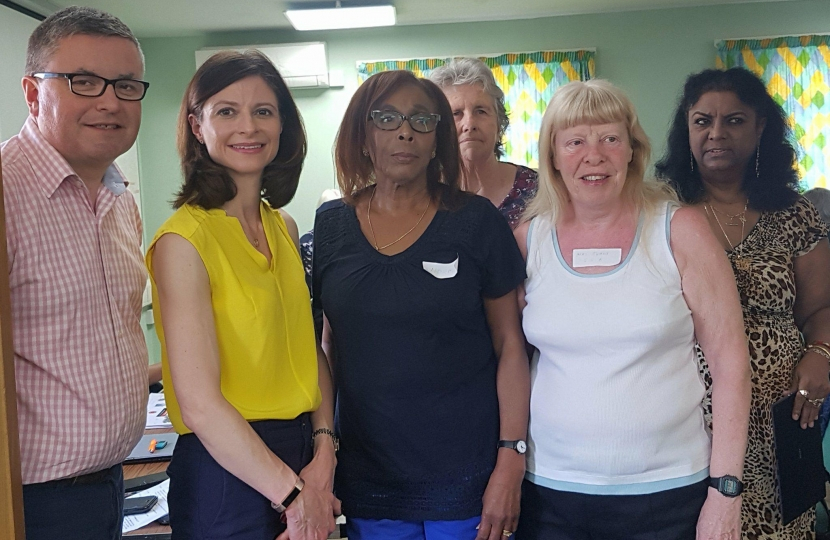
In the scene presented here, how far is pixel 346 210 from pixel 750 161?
48.3 inches

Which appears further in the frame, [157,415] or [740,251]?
[157,415]

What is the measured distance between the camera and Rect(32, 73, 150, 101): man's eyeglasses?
1418 mm

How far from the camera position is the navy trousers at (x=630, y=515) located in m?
1.44

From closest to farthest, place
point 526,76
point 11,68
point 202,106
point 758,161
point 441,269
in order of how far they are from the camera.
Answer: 1. point 202,106
2. point 441,269
3. point 758,161
4. point 11,68
5. point 526,76

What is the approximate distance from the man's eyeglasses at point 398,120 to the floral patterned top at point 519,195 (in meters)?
0.47

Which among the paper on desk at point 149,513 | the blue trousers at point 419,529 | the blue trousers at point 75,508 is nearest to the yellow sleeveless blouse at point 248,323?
the blue trousers at point 75,508

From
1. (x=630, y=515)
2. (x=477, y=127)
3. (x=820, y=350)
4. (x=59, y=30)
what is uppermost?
(x=59, y=30)

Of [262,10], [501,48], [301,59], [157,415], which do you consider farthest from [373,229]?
[501,48]

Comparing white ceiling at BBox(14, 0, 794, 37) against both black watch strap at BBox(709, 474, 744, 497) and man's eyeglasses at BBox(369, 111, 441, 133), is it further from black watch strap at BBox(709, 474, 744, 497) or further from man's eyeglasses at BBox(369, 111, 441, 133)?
black watch strap at BBox(709, 474, 744, 497)

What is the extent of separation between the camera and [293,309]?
1.41 metres

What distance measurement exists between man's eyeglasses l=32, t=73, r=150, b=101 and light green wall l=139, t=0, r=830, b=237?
454 cm

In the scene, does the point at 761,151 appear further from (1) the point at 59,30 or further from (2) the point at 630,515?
(1) the point at 59,30

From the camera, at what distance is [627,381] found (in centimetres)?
146

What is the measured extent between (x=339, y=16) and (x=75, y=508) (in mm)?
4558
